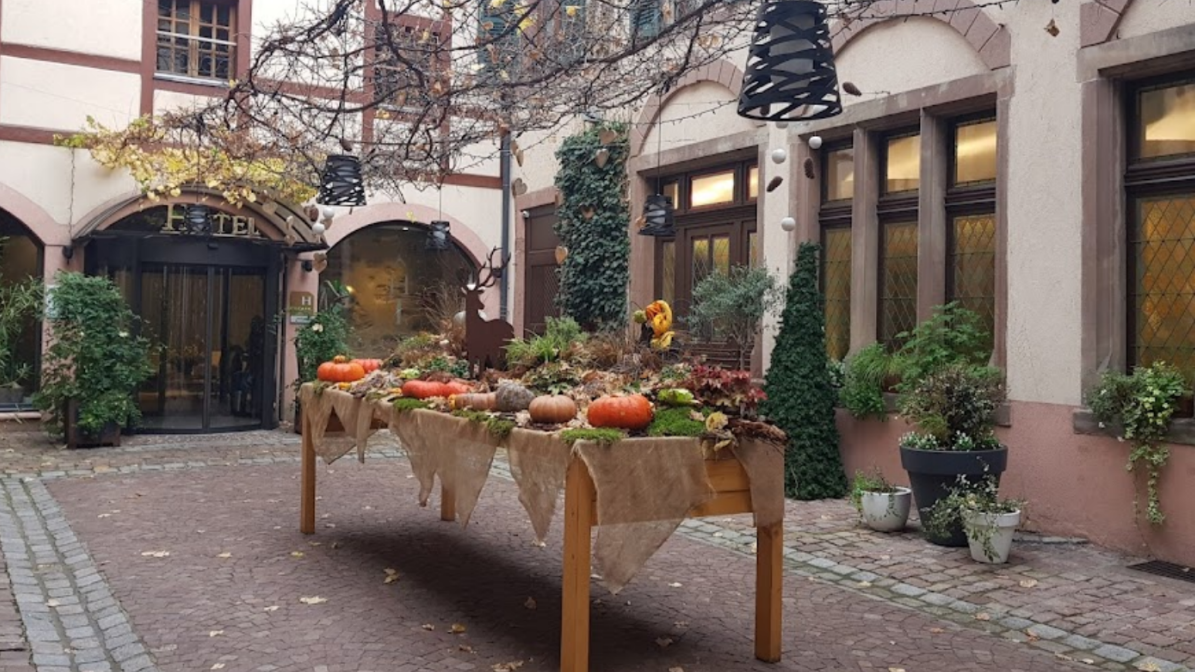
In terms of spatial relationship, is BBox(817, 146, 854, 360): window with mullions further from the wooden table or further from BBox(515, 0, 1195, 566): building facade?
the wooden table

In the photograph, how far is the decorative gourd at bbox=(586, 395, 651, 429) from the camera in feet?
13.9

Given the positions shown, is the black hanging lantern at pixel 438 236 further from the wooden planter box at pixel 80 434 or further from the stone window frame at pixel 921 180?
the stone window frame at pixel 921 180

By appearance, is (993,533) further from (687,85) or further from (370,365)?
(687,85)

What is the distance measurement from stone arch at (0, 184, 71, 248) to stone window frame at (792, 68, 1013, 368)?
343 inches

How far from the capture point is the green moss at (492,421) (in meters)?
4.56

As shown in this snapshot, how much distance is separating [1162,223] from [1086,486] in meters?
1.87

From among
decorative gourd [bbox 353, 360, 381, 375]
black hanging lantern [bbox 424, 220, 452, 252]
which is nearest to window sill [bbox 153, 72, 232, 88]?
black hanging lantern [bbox 424, 220, 452, 252]

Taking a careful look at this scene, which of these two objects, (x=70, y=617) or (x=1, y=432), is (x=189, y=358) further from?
(x=70, y=617)

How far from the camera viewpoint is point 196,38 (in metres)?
13.1

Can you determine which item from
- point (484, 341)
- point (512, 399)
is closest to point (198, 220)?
point (484, 341)

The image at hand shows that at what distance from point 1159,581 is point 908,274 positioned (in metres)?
3.48

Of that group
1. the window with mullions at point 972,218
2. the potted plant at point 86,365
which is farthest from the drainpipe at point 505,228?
the window with mullions at point 972,218

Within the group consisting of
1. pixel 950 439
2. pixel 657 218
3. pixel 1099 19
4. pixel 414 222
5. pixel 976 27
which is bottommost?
pixel 950 439

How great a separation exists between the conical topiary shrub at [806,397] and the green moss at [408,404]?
3.87 metres
